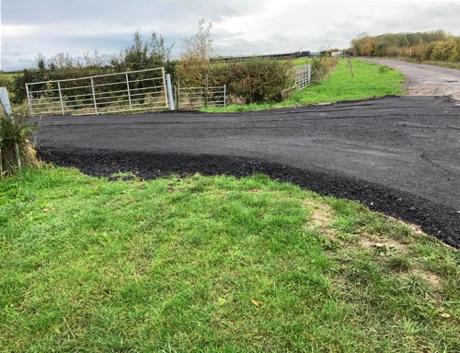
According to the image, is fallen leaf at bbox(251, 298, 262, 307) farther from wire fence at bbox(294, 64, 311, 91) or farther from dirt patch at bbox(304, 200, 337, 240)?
wire fence at bbox(294, 64, 311, 91)

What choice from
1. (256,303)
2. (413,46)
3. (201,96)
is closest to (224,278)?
(256,303)

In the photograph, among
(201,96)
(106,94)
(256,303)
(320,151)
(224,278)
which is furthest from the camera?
(106,94)

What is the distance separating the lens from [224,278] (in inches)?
106

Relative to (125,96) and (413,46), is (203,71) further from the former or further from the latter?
(413,46)

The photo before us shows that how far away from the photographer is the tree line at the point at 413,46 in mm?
34025

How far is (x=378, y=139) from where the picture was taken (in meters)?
6.49

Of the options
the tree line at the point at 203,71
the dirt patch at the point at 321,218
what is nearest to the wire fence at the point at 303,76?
the tree line at the point at 203,71

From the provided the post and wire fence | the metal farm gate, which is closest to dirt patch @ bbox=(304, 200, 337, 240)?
the post and wire fence

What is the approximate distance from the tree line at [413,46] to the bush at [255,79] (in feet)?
84.5

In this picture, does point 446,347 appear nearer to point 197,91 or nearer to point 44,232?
point 44,232

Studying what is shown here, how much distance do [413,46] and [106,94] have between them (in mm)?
44141

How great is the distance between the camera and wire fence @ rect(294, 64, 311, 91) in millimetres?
20383

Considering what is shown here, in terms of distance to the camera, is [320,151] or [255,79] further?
[255,79]

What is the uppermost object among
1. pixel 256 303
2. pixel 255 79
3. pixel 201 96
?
pixel 255 79
